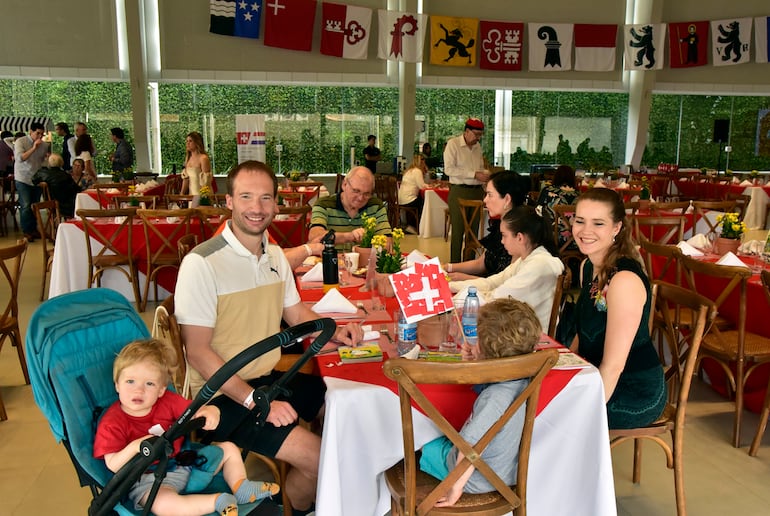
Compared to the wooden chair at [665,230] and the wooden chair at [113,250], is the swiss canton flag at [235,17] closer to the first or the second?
the wooden chair at [113,250]

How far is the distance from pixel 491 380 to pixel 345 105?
11.8m

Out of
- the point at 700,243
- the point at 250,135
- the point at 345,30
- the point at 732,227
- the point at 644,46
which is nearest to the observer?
the point at 732,227

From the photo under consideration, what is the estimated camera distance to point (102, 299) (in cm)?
211

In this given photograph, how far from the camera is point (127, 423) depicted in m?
1.88

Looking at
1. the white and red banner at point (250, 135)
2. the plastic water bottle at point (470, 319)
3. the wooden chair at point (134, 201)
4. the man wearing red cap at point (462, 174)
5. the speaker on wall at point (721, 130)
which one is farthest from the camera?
the speaker on wall at point (721, 130)

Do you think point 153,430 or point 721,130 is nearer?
point 153,430

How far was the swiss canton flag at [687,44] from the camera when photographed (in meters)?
13.1

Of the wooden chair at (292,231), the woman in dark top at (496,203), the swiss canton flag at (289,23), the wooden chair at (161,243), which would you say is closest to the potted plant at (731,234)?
the woman in dark top at (496,203)

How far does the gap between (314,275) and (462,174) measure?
13.3 ft

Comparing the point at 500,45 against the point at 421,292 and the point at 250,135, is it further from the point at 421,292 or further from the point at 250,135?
the point at 421,292

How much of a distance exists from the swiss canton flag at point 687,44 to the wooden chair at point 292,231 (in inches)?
412

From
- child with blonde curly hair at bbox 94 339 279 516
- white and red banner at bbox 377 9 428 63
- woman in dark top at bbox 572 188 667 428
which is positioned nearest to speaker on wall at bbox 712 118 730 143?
white and red banner at bbox 377 9 428 63

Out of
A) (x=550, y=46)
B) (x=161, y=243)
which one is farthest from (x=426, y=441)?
(x=550, y=46)

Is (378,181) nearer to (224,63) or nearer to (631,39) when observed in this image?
(224,63)
